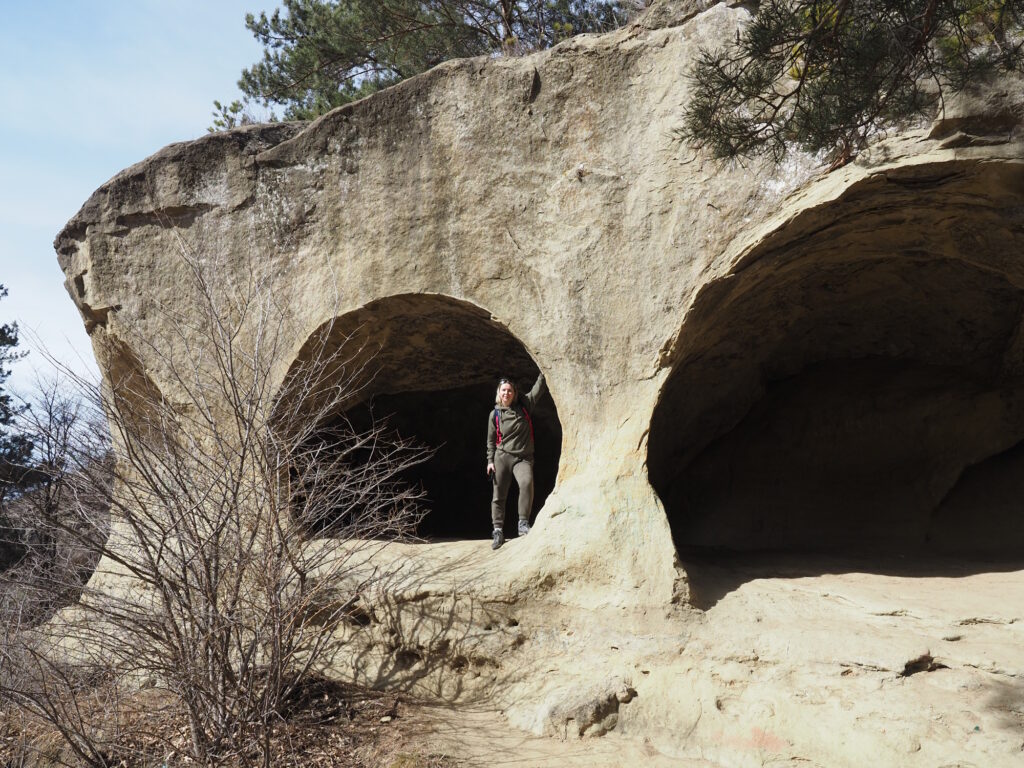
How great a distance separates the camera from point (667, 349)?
5672mm

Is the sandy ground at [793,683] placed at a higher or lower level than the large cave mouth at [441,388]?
lower

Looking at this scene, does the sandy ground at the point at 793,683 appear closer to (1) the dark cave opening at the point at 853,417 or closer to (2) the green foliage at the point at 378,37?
(1) the dark cave opening at the point at 853,417

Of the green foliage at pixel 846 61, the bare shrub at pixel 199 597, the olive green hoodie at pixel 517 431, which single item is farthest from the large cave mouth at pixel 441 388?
the green foliage at pixel 846 61

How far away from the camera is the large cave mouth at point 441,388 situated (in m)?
6.61

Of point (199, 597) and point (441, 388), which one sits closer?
point (199, 597)

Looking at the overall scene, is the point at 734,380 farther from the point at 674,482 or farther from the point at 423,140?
the point at 423,140

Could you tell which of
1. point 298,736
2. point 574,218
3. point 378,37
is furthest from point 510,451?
point 378,37

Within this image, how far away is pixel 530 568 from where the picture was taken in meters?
5.56

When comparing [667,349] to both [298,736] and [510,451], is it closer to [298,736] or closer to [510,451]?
[510,451]

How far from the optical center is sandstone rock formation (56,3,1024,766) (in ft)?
16.4

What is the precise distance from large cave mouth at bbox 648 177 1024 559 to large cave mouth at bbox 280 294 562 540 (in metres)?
1.37

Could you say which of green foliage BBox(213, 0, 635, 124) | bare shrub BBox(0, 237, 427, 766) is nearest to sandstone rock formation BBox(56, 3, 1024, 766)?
bare shrub BBox(0, 237, 427, 766)

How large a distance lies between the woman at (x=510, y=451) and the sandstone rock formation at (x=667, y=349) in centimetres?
37

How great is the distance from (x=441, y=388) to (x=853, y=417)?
3431 mm
